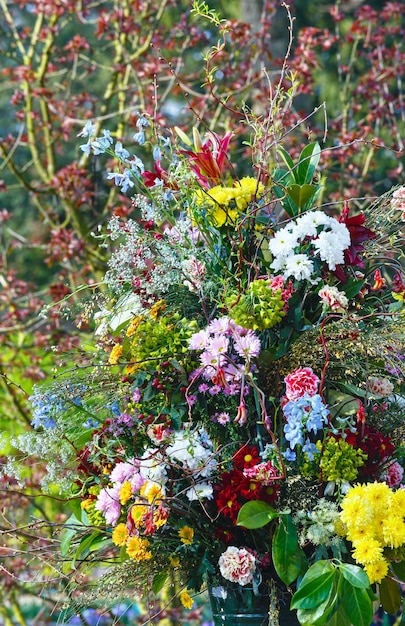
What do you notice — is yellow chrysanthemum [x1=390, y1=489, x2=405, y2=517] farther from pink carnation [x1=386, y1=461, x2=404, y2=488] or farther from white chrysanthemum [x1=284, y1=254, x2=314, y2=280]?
white chrysanthemum [x1=284, y1=254, x2=314, y2=280]

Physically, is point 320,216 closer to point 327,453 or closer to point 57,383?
point 327,453

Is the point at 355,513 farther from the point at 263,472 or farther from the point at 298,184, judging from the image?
the point at 298,184

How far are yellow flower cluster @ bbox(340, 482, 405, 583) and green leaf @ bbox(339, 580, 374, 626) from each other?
0.03 m

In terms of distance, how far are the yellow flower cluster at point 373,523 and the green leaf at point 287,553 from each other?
93mm

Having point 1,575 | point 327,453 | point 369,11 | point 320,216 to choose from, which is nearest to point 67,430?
point 327,453

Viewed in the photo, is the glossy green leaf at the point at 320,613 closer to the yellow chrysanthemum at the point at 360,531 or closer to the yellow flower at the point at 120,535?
the yellow chrysanthemum at the point at 360,531

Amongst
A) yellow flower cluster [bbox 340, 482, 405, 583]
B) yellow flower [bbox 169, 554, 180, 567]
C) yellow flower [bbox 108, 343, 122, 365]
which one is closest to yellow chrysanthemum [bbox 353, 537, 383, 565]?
yellow flower cluster [bbox 340, 482, 405, 583]

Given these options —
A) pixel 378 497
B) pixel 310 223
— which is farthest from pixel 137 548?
pixel 310 223

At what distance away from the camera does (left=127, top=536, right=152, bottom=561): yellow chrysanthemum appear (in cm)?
144

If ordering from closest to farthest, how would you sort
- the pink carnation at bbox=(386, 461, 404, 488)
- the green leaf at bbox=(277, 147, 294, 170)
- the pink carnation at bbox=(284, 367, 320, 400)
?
the pink carnation at bbox=(284, 367, 320, 400)
the pink carnation at bbox=(386, 461, 404, 488)
the green leaf at bbox=(277, 147, 294, 170)

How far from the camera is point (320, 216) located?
1482 millimetres

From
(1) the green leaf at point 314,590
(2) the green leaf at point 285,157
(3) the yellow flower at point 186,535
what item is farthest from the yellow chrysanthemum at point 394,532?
(2) the green leaf at point 285,157

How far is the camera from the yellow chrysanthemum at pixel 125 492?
4.87 ft

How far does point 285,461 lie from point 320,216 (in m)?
0.44
